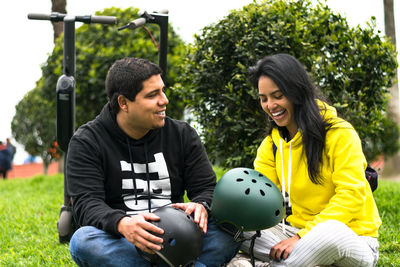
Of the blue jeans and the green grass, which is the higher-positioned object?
the blue jeans

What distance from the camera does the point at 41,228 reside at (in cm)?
586

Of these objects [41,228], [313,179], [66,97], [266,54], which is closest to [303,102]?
[313,179]

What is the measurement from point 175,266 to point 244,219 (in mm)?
503

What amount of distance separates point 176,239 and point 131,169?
70cm

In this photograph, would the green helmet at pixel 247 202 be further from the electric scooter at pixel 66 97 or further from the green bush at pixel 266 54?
the green bush at pixel 266 54

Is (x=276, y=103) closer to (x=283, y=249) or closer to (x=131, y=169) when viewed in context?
(x=283, y=249)

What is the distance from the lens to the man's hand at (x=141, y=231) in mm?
2756

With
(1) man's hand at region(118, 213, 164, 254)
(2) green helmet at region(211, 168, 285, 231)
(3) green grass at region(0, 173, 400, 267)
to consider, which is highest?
(2) green helmet at region(211, 168, 285, 231)

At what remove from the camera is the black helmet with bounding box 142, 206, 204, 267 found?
2826 millimetres

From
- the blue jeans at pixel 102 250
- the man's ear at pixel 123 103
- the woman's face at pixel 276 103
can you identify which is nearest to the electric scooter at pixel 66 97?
the man's ear at pixel 123 103

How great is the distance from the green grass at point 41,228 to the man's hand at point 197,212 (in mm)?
1624

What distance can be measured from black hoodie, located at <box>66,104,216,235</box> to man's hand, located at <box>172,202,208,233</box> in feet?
0.61

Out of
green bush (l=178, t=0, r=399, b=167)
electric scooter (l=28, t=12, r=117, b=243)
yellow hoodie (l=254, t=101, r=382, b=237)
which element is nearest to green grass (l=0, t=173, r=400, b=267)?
electric scooter (l=28, t=12, r=117, b=243)

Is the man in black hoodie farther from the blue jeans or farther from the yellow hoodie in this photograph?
the yellow hoodie
